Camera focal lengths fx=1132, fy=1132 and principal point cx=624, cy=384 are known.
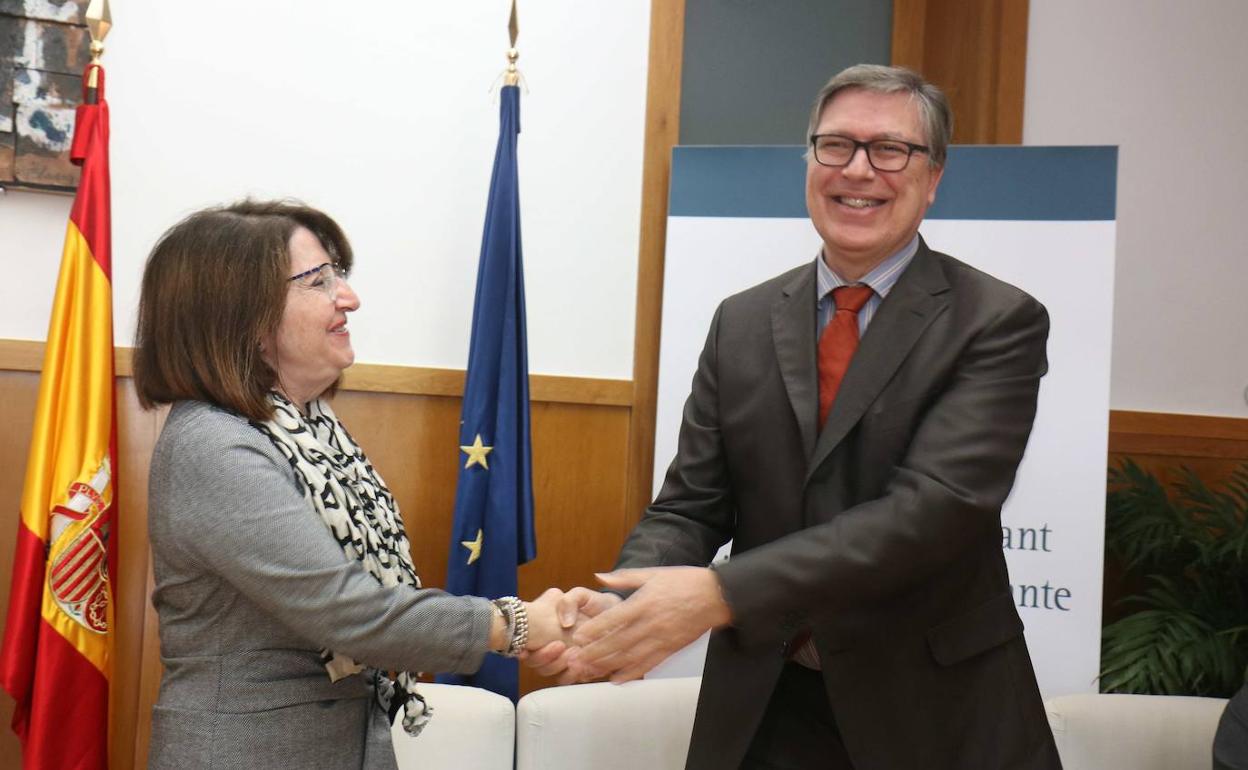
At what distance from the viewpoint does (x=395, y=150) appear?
12.2 feet

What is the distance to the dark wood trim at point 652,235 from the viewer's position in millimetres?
3910

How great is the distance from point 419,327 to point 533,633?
5.89 ft

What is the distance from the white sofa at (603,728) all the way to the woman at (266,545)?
68 centimetres

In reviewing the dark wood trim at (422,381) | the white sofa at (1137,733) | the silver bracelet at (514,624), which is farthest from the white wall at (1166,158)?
the silver bracelet at (514,624)

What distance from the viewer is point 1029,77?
4.33 metres

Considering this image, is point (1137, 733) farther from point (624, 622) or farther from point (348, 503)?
point (348, 503)

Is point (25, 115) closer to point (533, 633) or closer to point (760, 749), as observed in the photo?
point (533, 633)

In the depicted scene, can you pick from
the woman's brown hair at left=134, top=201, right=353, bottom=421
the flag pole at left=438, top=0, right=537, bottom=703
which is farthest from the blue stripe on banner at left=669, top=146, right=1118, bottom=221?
the woman's brown hair at left=134, top=201, right=353, bottom=421

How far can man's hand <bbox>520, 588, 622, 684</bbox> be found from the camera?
2139mm

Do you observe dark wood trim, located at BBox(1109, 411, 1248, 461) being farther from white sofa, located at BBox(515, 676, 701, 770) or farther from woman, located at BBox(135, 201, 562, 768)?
woman, located at BBox(135, 201, 562, 768)

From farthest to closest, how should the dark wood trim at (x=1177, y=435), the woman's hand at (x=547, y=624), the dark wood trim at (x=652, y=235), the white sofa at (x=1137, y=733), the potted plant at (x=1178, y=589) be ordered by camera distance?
1. the dark wood trim at (x=1177, y=435)
2. the dark wood trim at (x=652, y=235)
3. the potted plant at (x=1178, y=589)
4. the white sofa at (x=1137, y=733)
5. the woman's hand at (x=547, y=624)

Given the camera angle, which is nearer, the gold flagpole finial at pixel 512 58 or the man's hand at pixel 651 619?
the man's hand at pixel 651 619

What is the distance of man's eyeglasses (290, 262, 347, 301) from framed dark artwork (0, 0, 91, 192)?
1.69 metres

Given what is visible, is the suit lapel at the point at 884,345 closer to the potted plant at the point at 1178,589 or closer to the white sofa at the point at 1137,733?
the white sofa at the point at 1137,733
